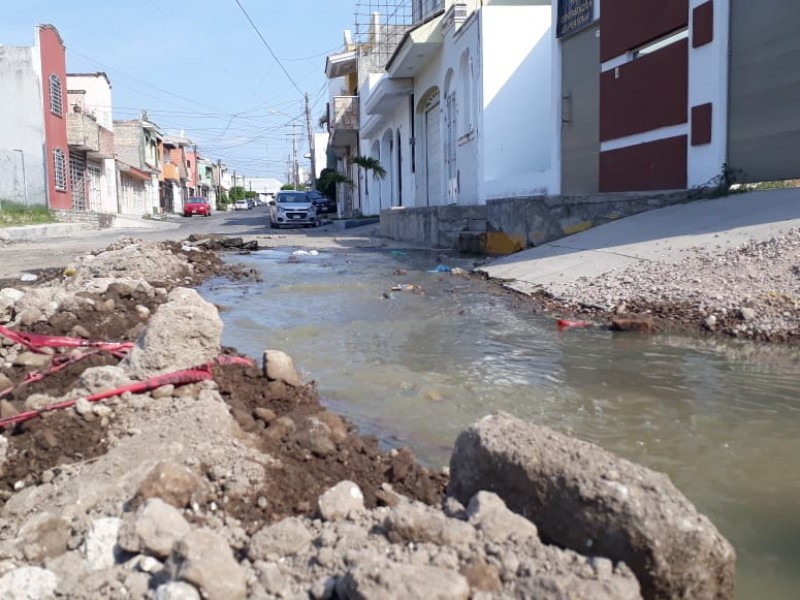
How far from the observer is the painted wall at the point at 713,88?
33.8 ft

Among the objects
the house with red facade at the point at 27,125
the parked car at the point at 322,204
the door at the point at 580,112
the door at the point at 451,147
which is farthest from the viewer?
the parked car at the point at 322,204

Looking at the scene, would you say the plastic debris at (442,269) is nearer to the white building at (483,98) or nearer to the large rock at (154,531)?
the white building at (483,98)

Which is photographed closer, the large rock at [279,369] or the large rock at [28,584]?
the large rock at [28,584]

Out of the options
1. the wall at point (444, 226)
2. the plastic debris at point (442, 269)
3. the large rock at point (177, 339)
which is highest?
the wall at point (444, 226)

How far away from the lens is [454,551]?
2061 mm

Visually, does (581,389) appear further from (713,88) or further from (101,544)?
(713,88)

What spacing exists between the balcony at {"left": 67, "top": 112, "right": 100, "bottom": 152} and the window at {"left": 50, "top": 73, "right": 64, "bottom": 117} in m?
0.77

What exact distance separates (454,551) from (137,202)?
2151 inches

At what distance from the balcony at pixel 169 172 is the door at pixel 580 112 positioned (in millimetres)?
55366

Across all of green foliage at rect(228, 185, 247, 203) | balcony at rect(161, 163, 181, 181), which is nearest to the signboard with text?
balcony at rect(161, 163, 181, 181)

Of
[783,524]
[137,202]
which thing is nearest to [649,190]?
[783,524]

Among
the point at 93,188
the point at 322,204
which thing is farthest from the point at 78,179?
the point at 322,204

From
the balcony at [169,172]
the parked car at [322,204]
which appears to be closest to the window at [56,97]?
the parked car at [322,204]

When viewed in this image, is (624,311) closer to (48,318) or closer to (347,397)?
(347,397)
